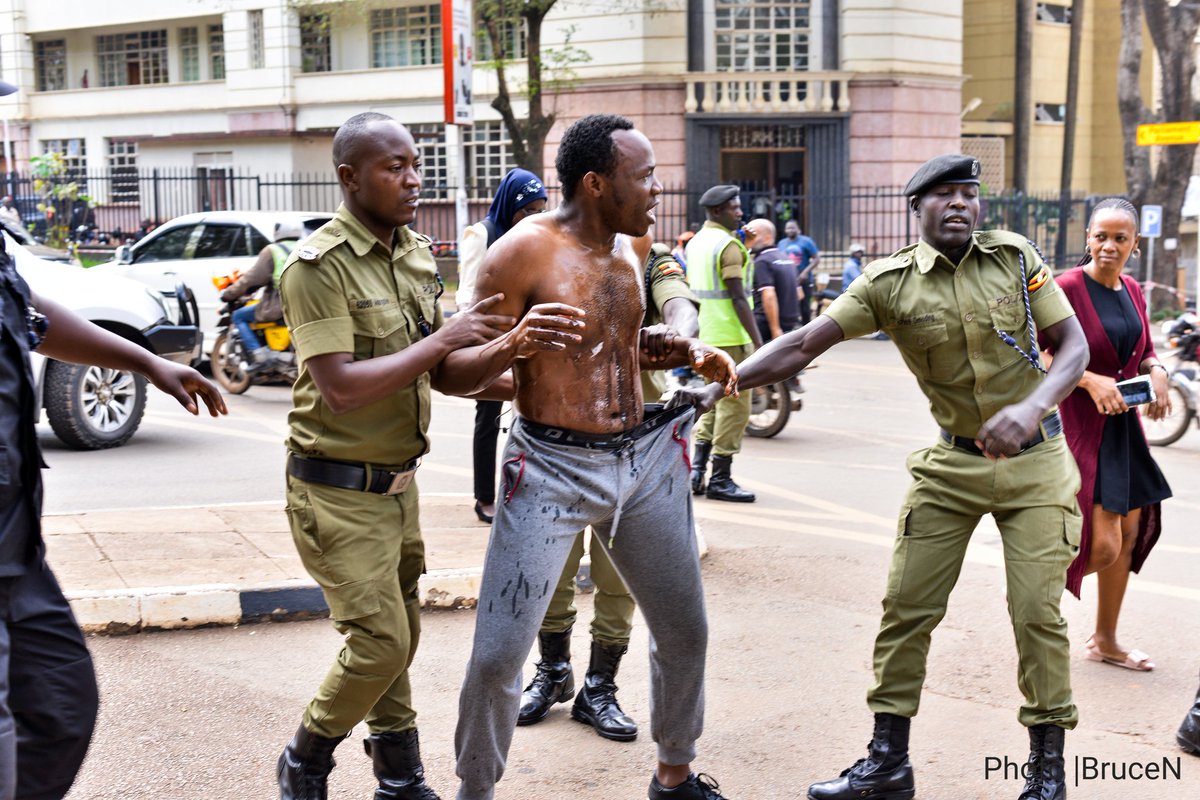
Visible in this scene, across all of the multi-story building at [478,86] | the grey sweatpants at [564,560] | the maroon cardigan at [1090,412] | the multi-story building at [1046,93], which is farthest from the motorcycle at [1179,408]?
the multi-story building at [1046,93]

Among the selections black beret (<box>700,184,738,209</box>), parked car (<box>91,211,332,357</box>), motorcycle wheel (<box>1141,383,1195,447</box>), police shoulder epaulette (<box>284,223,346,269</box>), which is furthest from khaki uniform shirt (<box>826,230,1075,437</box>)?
parked car (<box>91,211,332,357</box>)

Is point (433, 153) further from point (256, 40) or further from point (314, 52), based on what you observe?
point (256, 40)

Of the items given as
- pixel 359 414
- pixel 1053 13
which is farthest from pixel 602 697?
pixel 1053 13

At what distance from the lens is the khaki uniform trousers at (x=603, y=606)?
493 cm

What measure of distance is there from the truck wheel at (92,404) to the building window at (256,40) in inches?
1041

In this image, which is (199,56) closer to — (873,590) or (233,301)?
(233,301)

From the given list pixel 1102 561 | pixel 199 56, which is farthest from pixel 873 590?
pixel 199 56

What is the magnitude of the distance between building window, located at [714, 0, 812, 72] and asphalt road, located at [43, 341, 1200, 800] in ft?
70.4

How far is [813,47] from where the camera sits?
28594mm

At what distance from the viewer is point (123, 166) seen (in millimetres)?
38844

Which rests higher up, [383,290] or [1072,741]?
[383,290]

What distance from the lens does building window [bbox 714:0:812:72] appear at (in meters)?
28.6

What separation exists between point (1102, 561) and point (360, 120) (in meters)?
3.34

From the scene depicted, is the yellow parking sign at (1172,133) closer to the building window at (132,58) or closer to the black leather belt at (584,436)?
the black leather belt at (584,436)
